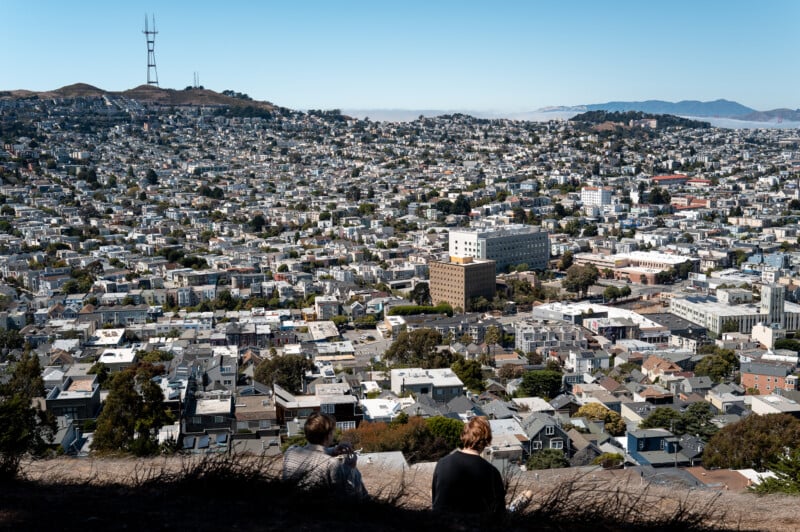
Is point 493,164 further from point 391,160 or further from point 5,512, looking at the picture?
point 5,512

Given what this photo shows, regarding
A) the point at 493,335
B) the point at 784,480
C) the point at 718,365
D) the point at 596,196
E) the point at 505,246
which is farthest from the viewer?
the point at 596,196

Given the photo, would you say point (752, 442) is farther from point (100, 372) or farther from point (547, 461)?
point (100, 372)

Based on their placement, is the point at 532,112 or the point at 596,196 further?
the point at 532,112

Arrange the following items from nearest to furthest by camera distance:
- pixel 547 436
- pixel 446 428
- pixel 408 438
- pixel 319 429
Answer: pixel 319 429
pixel 408 438
pixel 446 428
pixel 547 436

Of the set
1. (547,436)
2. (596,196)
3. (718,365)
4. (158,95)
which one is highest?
(158,95)

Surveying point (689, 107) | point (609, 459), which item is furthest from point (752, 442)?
point (689, 107)

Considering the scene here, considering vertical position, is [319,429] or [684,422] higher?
[319,429]

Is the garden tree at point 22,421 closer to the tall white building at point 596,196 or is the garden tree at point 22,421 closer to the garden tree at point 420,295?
the garden tree at point 420,295
